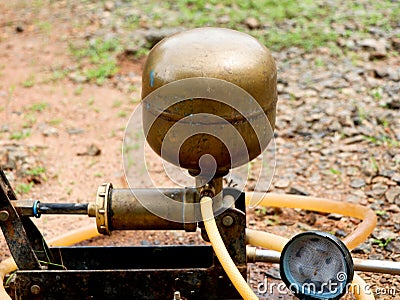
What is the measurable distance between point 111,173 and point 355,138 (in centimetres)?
160

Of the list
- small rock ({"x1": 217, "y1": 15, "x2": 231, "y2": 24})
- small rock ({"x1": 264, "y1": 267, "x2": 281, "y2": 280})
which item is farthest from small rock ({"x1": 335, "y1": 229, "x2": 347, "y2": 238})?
small rock ({"x1": 217, "y1": 15, "x2": 231, "y2": 24})

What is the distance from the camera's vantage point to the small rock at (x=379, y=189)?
3595 mm

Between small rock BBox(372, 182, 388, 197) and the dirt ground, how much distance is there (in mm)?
59

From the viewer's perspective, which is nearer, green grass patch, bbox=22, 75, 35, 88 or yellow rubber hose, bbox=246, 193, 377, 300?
yellow rubber hose, bbox=246, 193, 377, 300

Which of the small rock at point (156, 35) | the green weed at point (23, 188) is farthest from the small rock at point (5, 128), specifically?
the small rock at point (156, 35)

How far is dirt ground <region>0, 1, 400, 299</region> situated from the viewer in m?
3.41

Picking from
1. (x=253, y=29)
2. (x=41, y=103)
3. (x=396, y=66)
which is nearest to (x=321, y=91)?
(x=396, y=66)

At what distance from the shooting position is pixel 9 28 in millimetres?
6441

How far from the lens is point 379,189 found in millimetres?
3635

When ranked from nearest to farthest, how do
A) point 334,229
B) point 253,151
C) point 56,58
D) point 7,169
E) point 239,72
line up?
point 239,72 < point 253,151 < point 334,229 < point 7,169 < point 56,58

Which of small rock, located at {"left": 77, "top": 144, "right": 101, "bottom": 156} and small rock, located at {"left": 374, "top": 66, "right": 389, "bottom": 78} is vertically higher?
small rock, located at {"left": 374, "top": 66, "right": 389, "bottom": 78}

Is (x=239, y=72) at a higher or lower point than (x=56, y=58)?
higher

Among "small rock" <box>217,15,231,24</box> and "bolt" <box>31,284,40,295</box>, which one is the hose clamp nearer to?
"bolt" <box>31,284,40,295</box>

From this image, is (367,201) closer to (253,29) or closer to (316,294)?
(316,294)
